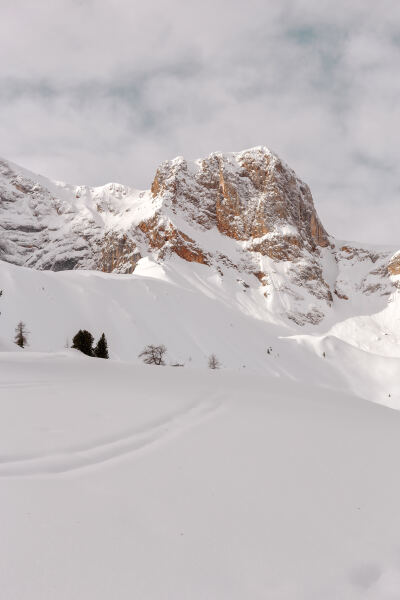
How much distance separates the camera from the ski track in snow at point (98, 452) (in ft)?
8.11

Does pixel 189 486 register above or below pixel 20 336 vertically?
above

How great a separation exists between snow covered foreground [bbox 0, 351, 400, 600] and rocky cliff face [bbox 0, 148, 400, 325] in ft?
337

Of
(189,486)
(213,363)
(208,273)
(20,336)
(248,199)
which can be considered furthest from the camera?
(248,199)

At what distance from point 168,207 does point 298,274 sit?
52221 millimetres

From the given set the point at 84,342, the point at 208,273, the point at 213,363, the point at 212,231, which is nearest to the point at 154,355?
the point at 84,342

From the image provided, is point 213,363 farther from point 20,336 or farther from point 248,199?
point 248,199

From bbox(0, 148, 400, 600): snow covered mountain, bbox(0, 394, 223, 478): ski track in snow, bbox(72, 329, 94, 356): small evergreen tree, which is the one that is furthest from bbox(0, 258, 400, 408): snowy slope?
bbox(0, 394, 223, 478): ski track in snow

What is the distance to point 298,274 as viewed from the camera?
121 metres

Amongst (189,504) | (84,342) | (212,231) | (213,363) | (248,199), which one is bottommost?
(213,363)

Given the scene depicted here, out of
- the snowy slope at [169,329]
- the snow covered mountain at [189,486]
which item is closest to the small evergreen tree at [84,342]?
the snowy slope at [169,329]

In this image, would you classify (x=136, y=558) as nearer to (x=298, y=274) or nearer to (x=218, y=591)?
(x=218, y=591)

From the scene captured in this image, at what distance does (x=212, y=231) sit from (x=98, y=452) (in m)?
135

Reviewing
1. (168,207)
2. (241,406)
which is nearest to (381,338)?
(168,207)

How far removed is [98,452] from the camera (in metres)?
2.87
